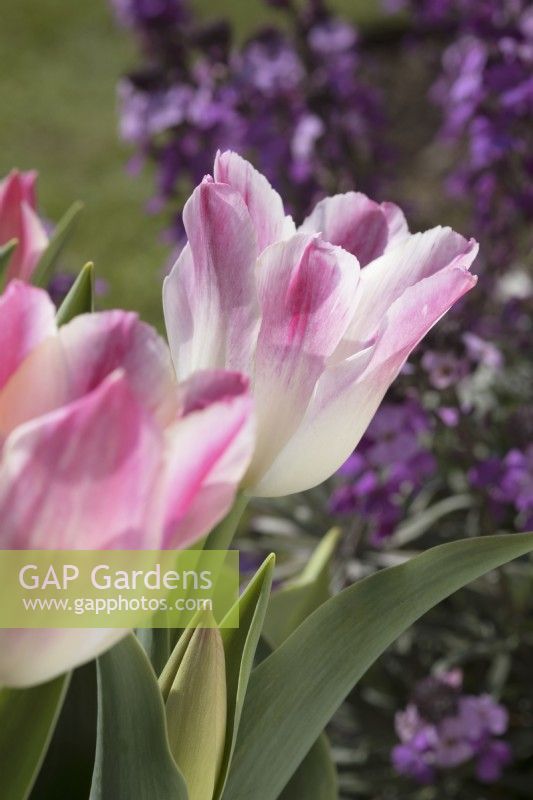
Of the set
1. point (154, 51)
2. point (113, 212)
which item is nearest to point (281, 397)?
point (154, 51)

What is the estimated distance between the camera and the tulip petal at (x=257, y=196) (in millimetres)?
361

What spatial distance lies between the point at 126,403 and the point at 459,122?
124 centimetres

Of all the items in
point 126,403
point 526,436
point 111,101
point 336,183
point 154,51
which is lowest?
point 526,436

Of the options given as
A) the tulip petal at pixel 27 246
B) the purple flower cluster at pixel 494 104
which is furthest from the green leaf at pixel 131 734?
the purple flower cluster at pixel 494 104

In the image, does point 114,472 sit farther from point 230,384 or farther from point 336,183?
point 336,183

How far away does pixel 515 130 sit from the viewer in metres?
1.41

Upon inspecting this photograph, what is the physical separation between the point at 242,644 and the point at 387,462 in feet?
2.39

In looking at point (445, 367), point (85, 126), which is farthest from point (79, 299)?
point (85, 126)

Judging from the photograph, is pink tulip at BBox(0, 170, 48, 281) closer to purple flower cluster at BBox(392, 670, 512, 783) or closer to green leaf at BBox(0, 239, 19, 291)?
green leaf at BBox(0, 239, 19, 291)

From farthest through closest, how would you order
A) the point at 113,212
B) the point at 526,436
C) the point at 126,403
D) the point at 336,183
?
the point at 113,212, the point at 336,183, the point at 526,436, the point at 126,403

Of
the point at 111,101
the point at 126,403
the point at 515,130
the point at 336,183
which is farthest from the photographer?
the point at 111,101

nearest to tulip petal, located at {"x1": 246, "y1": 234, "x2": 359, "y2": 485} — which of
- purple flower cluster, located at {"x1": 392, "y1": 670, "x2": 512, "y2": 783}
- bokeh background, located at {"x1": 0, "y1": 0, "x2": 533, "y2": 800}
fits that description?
bokeh background, located at {"x1": 0, "y1": 0, "x2": 533, "y2": 800}

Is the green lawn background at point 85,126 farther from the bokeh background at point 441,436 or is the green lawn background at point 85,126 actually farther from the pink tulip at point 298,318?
the pink tulip at point 298,318

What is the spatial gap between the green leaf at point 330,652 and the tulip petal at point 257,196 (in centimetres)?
12
